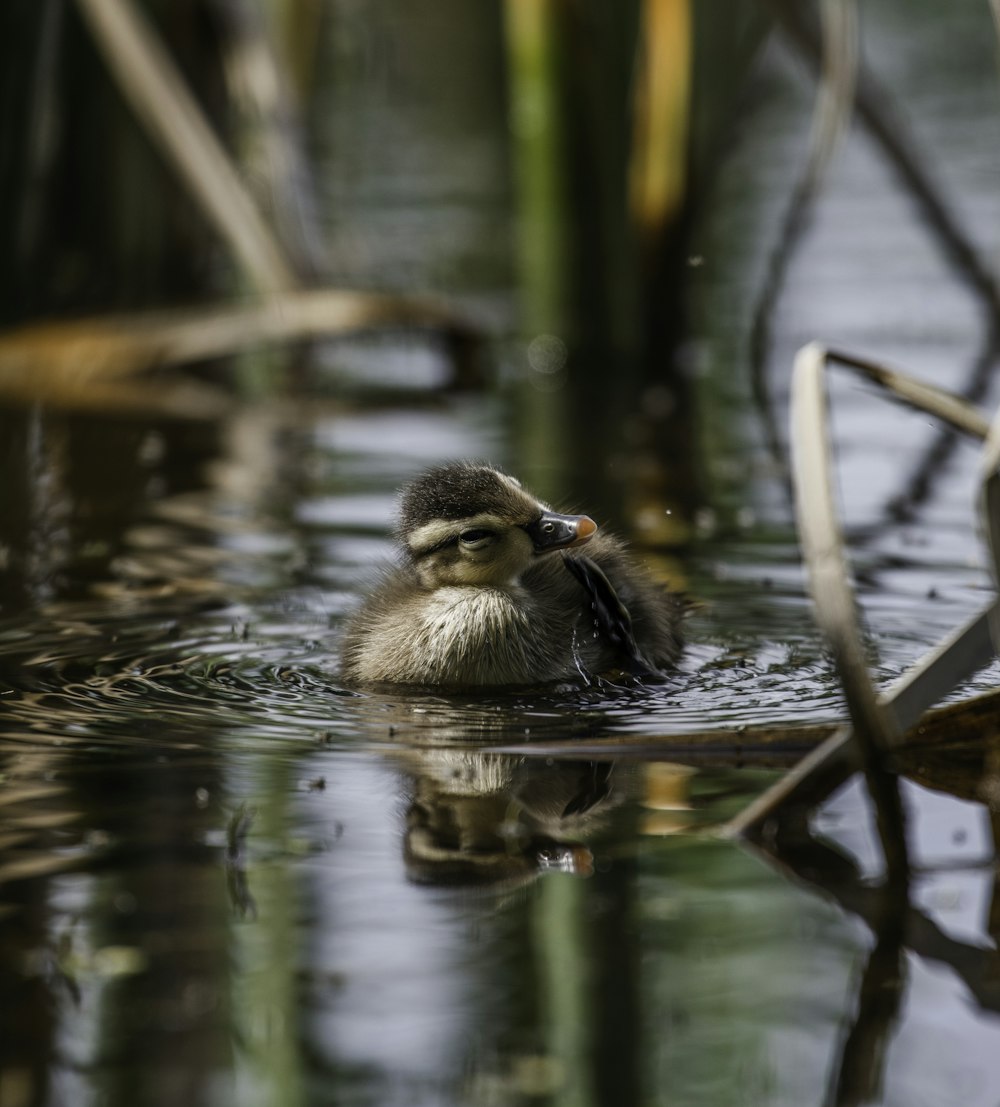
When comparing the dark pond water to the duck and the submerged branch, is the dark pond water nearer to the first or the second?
the duck

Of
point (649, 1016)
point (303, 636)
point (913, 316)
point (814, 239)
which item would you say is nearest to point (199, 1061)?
point (649, 1016)

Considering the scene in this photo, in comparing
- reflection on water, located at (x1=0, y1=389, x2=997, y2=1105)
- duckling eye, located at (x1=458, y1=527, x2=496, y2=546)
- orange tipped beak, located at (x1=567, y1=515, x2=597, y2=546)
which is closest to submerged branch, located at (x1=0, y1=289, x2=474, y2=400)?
reflection on water, located at (x1=0, y1=389, x2=997, y2=1105)

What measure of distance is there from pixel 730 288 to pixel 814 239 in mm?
1706

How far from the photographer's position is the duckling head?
210 inches

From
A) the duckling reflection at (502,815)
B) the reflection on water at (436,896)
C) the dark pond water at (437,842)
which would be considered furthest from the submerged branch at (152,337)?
the duckling reflection at (502,815)

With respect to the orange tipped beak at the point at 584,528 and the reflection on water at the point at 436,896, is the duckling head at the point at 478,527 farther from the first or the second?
the reflection on water at the point at 436,896

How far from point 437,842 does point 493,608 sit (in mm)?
1460

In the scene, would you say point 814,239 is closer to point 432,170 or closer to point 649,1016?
point 432,170

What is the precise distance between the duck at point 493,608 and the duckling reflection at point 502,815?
2.52 feet

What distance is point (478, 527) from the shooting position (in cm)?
534

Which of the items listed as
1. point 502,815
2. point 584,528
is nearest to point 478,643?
point 584,528

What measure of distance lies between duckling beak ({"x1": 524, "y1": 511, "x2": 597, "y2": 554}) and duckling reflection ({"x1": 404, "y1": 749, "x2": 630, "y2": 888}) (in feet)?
3.07

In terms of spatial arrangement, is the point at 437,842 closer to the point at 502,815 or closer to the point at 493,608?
the point at 502,815

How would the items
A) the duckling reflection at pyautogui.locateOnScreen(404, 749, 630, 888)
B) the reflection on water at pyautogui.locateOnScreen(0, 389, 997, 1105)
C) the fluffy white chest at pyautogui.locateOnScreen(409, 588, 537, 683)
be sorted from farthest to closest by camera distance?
the fluffy white chest at pyautogui.locateOnScreen(409, 588, 537, 683) < the duckling reflection at pyautogui.locateOnScreen(404, 749, 630, 888) < the reflection on water at pyautogui.locateOnScreen(0, 389, 997, 1105)
